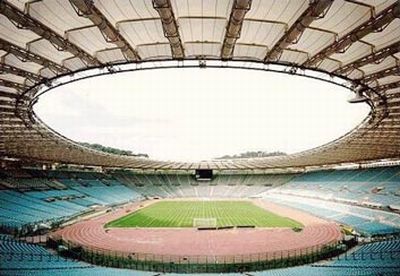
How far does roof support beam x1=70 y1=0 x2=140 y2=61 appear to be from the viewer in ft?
34.2

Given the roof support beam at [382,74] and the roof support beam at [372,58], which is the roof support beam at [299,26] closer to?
the roof support beam at [372,58]

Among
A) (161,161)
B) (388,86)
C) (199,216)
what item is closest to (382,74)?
(388,86)

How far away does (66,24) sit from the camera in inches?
491

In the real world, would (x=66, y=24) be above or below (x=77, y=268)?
above

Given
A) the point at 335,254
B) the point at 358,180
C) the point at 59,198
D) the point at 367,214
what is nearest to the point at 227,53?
the point at 335,254

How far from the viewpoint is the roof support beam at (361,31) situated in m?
10.7

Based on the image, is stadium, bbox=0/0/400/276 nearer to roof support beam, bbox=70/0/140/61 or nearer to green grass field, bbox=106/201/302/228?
roof support beam, bbox=70/0/140/61

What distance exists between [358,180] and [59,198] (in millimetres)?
38594

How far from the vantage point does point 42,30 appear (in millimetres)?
12398

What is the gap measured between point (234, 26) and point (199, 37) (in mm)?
2024

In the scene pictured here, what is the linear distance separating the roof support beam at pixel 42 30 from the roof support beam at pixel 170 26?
3351 millimetres

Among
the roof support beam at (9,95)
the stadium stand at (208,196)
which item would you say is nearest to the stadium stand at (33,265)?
the stadium stand at (208,196)

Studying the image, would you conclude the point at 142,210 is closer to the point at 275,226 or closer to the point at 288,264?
the point at 275,226

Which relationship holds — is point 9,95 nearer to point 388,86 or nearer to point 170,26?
point 170,26
